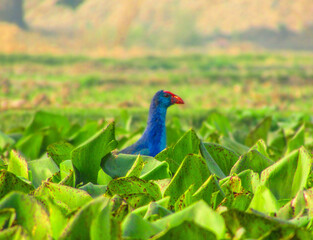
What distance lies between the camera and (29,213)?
1.50m

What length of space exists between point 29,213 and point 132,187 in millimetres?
465

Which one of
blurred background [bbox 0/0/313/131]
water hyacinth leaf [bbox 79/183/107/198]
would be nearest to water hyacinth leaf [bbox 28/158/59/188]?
water hyacinth leaf [bbox 79/183/107/198]

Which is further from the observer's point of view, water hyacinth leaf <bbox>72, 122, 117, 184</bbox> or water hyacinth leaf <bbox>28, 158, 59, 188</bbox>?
water hyacinth leaf <bbox>28, 158, 59, 188</bbox>

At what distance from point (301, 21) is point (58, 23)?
76.5ft

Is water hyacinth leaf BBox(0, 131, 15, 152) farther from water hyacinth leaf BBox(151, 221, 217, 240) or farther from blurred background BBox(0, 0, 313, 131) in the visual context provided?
blurred background BBox(0, 0, 313, 131)

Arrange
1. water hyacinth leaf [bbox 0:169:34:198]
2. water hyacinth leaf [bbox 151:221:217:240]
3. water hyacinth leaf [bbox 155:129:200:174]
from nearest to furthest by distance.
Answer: water hyacinth leaf [bbox 151:221:217:240] < water hyacinth leaf [bbox 0:169:34:198] < water hyacinth leaf [bbox 155:129:200:174]

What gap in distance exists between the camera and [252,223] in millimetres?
1465

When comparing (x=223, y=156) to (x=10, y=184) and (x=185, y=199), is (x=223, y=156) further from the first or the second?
(x=10, y=184)

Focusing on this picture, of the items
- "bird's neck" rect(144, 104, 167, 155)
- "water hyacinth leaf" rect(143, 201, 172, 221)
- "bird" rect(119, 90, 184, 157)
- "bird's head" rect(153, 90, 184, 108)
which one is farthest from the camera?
"bird's head" rect(153, 90, 184, 108)

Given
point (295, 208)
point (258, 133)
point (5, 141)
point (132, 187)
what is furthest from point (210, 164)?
point (258, 133)

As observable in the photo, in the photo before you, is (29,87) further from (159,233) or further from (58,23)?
(58,23)

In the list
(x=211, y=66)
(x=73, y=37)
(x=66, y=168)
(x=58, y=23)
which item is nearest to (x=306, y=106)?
(x=66, y=168)

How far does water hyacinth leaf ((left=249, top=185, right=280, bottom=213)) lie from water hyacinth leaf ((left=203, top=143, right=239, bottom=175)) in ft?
2.25

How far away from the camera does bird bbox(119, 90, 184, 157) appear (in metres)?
3.86
